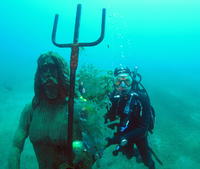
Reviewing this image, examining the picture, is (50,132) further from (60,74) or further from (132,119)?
(132,119)

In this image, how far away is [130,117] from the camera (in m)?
5.15

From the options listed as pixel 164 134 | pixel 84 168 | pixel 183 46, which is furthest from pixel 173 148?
pixel 183 46

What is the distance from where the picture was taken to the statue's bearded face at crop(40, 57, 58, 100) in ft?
7.63

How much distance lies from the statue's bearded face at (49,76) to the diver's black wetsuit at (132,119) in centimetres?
261

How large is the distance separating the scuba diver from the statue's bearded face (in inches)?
99.0

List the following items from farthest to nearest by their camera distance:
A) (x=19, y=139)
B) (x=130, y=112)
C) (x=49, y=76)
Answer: (x=130, y=112) < (x=19, y=139) < (x=49, y=76)

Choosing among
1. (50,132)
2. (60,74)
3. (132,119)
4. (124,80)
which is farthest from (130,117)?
(60,74)

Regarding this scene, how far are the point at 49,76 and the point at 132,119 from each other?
323 centimetres

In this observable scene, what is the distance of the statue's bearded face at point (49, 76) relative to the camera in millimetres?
2326

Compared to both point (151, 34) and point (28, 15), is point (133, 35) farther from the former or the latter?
point (28, 15)

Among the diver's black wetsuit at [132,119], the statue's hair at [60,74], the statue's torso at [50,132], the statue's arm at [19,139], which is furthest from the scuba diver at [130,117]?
the statue's hair at [60,74]

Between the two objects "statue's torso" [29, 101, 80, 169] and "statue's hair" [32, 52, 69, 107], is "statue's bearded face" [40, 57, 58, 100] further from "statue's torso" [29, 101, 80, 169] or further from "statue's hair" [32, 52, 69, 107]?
"statue's torso" [29, 101, 80, 169]

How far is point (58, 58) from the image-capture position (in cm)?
238

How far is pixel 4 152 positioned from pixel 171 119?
8156 millimetres
